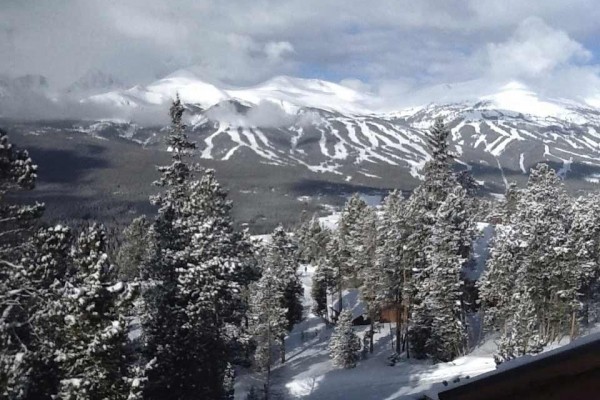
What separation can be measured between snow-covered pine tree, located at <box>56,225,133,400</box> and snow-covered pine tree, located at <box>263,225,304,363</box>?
130 feet

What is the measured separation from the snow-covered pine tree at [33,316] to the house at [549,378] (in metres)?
7.80

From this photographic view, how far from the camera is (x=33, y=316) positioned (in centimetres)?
1113

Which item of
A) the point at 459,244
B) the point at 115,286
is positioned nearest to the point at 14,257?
the point at 115,286

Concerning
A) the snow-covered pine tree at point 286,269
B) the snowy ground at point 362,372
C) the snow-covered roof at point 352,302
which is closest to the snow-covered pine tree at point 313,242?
the snow-covered roof at point 352,302

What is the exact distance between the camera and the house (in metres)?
4.84

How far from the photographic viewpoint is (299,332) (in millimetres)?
64562

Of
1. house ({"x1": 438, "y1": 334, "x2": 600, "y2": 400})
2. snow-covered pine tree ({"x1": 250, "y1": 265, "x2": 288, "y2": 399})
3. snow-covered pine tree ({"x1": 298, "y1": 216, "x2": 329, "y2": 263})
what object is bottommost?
snow-covered pine tree ({"x1": 250, "y1": 265, "x2": 288, "y2": 399})

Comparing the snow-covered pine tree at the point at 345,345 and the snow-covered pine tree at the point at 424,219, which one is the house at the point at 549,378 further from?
the snow-covered pine tree at the point at 345,345

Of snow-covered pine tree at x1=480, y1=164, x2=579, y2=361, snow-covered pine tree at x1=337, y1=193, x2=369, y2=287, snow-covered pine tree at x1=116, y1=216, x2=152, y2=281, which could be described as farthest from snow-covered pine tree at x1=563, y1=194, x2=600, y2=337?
snow-covered pine tree at x1=116, y1=216, x2=152, y2=281

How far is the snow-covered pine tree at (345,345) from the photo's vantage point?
4569cm

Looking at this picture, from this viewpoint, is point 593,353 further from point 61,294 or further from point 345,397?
point 345,397

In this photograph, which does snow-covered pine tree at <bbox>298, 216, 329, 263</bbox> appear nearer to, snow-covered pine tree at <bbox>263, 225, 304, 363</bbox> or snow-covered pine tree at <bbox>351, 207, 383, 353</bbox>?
snow-covered pine tree at <bbox>263, 225, 304, 363</bbox>

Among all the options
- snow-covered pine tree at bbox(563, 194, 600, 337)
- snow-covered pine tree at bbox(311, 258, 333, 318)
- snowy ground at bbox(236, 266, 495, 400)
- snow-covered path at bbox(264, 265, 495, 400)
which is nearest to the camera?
snow-covered path at bbox(264, 265, 495, 400)

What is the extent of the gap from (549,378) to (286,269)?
54.7m
